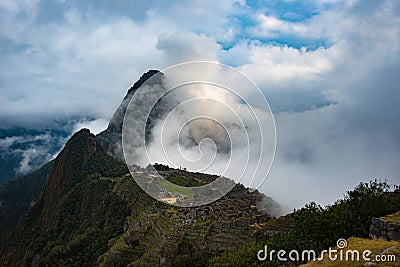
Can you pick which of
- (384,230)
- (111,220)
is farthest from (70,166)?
(384,230)

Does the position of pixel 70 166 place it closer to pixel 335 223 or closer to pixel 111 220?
pixel 111 220

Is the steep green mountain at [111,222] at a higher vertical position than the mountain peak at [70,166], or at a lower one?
lower

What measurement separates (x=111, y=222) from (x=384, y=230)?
5363 centimetres

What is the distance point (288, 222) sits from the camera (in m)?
26.7

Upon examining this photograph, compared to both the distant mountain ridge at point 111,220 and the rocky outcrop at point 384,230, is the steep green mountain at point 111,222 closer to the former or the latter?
the distant mountain ridge at point 111,220

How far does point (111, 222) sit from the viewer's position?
203 ft

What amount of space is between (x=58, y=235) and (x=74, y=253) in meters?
26.7

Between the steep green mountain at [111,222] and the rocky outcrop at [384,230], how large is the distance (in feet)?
45.2

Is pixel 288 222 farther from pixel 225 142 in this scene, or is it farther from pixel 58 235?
pixel 58 235

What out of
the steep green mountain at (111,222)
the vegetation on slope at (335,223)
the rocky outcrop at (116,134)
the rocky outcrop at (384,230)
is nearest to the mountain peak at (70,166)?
the steep green mountain at (111,222)

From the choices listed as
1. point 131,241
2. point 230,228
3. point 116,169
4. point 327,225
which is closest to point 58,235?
point 116,169

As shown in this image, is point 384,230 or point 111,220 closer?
point 384,230

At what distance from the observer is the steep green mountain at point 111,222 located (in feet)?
104

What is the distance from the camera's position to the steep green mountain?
31.6m
